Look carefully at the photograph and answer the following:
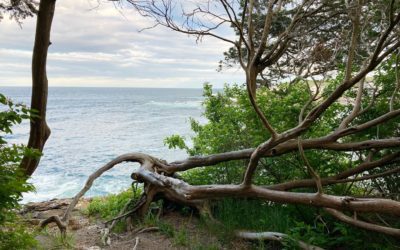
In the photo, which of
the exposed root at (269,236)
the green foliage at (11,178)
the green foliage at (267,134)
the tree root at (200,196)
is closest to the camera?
the green foliage at (11,178)

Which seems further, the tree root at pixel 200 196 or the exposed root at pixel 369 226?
the exposed root at pixel 369 226

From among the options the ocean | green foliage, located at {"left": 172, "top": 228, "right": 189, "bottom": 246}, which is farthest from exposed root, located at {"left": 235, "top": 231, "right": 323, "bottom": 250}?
the ocean

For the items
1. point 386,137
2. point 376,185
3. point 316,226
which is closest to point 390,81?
point 386,137

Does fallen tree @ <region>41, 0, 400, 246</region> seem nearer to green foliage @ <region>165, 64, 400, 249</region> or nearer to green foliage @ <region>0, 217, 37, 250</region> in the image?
green foliage @ <region>165, 64, 400, 249</region>

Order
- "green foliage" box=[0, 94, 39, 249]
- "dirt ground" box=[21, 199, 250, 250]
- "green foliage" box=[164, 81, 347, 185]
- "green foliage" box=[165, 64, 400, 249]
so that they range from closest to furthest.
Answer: "green foliage" box=[0, 94, 39, 249], "green foliage" box=[165, 64, 400, 249], "dirt ground" box=[21, 199, 250, 250], "green foliage" box=[164, 81, 347, 185]

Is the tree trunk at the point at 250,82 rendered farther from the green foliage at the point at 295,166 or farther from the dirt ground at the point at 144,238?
the dirt ground at the point at 144,238

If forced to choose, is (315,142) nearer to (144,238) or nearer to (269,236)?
(269,236)

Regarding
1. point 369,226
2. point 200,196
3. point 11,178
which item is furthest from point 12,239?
point 369,226

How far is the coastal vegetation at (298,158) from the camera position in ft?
13.4

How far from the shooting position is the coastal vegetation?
407 centimetres

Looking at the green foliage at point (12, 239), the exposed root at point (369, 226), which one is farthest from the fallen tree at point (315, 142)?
the green foliage at point (12, 239)

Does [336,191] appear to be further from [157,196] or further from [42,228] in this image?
[42,228]

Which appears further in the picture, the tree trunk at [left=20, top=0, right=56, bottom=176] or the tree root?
the tree trunk at [left=20, top=0, right=56, bottom=176]

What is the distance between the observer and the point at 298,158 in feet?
18.1
